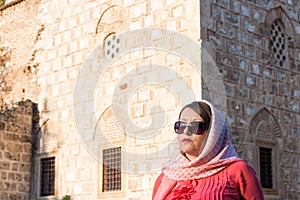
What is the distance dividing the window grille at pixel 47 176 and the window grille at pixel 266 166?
157 inches

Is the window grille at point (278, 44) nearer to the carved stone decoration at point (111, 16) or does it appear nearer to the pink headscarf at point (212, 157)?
the carved stone decoration at point (111, 16)

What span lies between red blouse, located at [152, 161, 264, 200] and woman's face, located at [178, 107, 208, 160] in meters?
0.14

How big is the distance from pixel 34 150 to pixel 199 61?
436 cm

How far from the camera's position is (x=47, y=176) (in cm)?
1091

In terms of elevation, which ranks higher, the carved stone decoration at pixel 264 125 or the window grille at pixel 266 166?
the carved stone decoration at pixel 264 125

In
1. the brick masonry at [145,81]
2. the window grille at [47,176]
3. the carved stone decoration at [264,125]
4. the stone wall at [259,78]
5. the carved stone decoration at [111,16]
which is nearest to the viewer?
the brick masonry at [145,81]

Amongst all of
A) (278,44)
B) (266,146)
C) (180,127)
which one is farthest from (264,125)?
(180,127)

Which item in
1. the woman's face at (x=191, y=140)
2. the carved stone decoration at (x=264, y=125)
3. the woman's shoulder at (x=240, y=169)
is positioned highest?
the carved stone decoration at (x=264, y=125)

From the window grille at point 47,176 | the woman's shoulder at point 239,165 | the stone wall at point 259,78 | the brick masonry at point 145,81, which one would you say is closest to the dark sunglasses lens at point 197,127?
the woman's shoulder at point 239,165

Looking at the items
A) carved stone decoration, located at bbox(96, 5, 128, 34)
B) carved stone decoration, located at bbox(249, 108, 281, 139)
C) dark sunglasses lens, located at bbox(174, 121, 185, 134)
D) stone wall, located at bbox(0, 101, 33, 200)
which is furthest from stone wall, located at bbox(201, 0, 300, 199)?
dark sunglasses lens, located at bbox(174, 121, 185, 134)

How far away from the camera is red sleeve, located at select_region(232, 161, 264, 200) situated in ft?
8.62

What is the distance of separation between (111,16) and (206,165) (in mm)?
7822

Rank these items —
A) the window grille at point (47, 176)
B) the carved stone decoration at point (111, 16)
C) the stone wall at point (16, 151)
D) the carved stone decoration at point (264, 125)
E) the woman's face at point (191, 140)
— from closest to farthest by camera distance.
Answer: the woman's face at point (191, 140) → the carved stone decoration at point (264, 125) → the carved stone decoration at point (111, 16) → the stone wall at point (16, 151) → the window grille at point (47, 176)

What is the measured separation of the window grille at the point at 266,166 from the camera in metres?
9.62
